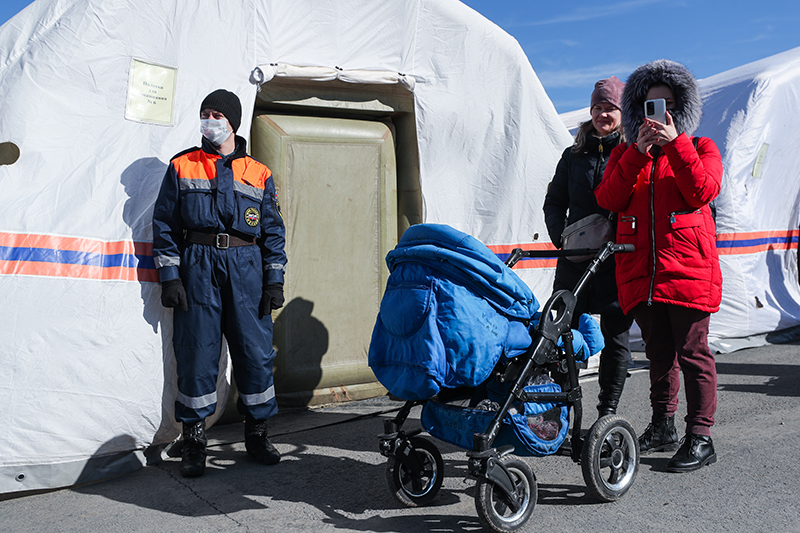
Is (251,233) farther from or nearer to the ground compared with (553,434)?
farther from the ground

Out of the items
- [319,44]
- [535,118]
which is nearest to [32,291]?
[319,44]

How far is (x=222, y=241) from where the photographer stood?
3.69m

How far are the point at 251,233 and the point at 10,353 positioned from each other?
1297 mm

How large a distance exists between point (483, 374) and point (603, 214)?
1.66m

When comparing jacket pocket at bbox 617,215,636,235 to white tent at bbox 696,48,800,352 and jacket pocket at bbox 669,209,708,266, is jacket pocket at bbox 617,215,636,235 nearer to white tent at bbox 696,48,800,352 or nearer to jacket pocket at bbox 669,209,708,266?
jacket pocket at bbox 669,209,708,266

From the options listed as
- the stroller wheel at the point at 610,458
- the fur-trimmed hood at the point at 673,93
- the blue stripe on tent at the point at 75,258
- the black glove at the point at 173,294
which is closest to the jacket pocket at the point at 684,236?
the fur-trimmed hood at the point at 673,93

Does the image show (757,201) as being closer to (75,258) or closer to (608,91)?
(608,91)

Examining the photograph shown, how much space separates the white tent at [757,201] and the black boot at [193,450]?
17.6ft

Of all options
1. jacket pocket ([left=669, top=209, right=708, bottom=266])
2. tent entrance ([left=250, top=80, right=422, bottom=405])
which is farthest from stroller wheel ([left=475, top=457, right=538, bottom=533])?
tent entrance ([left=250, top=80, right=422, bottom=405])

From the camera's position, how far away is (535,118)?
221 inches

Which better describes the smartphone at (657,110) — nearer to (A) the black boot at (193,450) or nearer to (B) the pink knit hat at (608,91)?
(B) the pink knit hat at (608,91)

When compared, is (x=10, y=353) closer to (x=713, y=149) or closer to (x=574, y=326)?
(x=574, y=326)

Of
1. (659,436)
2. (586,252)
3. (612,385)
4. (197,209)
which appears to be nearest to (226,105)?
(197,209)

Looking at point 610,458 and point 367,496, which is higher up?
point 610,458
